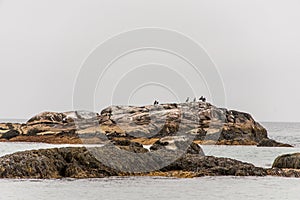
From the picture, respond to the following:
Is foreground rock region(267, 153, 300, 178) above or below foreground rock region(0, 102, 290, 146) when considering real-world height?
below

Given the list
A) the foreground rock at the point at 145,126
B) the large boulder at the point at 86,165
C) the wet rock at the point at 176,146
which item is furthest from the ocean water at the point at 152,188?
the foreground rock at the point at 145,126

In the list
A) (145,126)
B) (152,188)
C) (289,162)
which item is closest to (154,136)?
(145,126)

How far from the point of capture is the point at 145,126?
7125cm

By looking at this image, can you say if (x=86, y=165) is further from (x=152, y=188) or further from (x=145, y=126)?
(x=145, y=126)

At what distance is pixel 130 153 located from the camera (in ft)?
115

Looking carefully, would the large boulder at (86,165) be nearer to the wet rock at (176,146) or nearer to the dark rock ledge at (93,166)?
the dark rock ledge at (93,166)

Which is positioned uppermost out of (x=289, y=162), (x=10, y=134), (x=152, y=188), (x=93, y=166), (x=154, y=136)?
(x=10, y=134)

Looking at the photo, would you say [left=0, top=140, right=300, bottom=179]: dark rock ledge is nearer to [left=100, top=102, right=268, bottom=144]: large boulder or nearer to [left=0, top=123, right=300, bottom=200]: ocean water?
[left=0, top=123, right=300, bottom=200]: ocean water

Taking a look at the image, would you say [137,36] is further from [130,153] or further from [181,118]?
[181,118]

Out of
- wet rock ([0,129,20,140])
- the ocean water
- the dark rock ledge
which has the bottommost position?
the ocean water

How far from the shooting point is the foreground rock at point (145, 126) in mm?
70312

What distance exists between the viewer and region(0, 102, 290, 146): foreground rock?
231 ft

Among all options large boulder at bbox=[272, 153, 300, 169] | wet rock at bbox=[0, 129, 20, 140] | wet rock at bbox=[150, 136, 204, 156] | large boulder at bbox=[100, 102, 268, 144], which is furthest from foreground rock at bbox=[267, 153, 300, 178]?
wet rock at bbox=[0, 129, 20, 140]

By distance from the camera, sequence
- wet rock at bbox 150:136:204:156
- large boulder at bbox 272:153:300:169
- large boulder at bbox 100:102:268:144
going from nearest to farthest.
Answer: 1. large boulder at bbox 272:153:300:169
2. wet rock at bbox 150:136:204:156
3. large boulder at bbox 100:102:268:144
